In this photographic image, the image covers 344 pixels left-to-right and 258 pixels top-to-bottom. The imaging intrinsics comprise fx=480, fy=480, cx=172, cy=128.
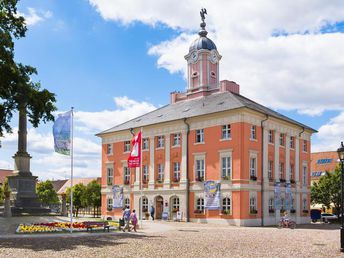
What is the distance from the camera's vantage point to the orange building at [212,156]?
4112 cm

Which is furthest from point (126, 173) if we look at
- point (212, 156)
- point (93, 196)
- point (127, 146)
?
point (93, 196)

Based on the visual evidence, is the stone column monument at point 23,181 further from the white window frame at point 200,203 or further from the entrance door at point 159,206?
the white window frame at point 200,203

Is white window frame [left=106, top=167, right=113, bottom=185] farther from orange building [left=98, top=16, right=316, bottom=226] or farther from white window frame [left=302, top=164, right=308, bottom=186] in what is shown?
white window frame [left=302, top=164, right=308, bottom=186]

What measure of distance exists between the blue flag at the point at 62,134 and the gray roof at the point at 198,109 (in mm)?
17906

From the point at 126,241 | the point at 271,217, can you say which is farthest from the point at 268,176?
the point at 126,241

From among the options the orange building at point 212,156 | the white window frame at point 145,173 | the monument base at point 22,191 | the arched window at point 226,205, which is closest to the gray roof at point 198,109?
the orange building at point 212,156

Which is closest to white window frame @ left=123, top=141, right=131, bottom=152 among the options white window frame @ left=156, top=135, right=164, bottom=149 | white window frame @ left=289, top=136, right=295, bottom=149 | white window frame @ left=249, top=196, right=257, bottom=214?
white window frame @ left=156, top=135, right=164, bottom=149

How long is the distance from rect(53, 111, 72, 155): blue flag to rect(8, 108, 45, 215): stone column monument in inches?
403

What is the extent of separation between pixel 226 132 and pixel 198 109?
488 centimetres

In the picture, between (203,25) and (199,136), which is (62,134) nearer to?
(199,136)

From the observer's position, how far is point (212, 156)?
4284 centimetres

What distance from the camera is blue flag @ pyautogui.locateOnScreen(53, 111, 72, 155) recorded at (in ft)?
87.7

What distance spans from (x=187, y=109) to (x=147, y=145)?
5.63 m

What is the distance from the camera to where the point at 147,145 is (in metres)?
49.2
